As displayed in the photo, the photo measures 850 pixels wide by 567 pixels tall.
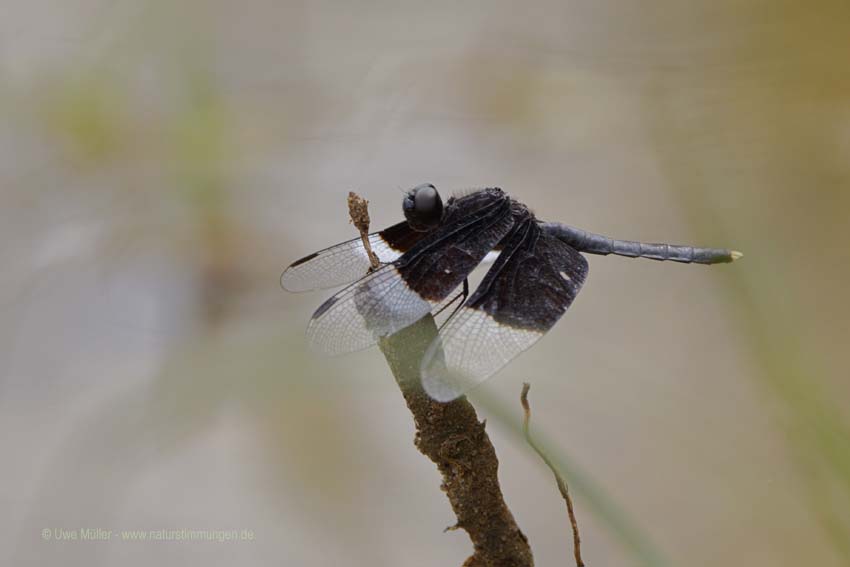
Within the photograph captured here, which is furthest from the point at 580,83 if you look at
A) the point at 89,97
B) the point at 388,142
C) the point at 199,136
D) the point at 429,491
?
the point at 89,97

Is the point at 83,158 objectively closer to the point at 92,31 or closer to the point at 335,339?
the point at 92,31

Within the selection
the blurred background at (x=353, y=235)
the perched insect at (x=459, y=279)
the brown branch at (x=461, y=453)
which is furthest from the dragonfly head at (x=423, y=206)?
the blurred background at (x=353, y=235)

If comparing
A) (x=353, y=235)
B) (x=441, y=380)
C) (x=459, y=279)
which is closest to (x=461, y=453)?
(x=441, y=380)

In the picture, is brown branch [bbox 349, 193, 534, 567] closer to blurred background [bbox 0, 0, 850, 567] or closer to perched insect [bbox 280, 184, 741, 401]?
perched insect [bbox 280, 184, 741, 401]

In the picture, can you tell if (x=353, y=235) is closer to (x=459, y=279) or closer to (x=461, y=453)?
(x=459, y=279)

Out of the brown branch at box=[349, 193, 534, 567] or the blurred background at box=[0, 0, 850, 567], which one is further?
the blurred background at box=[0, 0, 850, 567]

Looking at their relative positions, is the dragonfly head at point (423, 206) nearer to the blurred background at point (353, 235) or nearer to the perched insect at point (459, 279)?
the perched insect at point (459, 279)

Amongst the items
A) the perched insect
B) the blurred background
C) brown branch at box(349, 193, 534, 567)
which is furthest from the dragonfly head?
the blurred background
